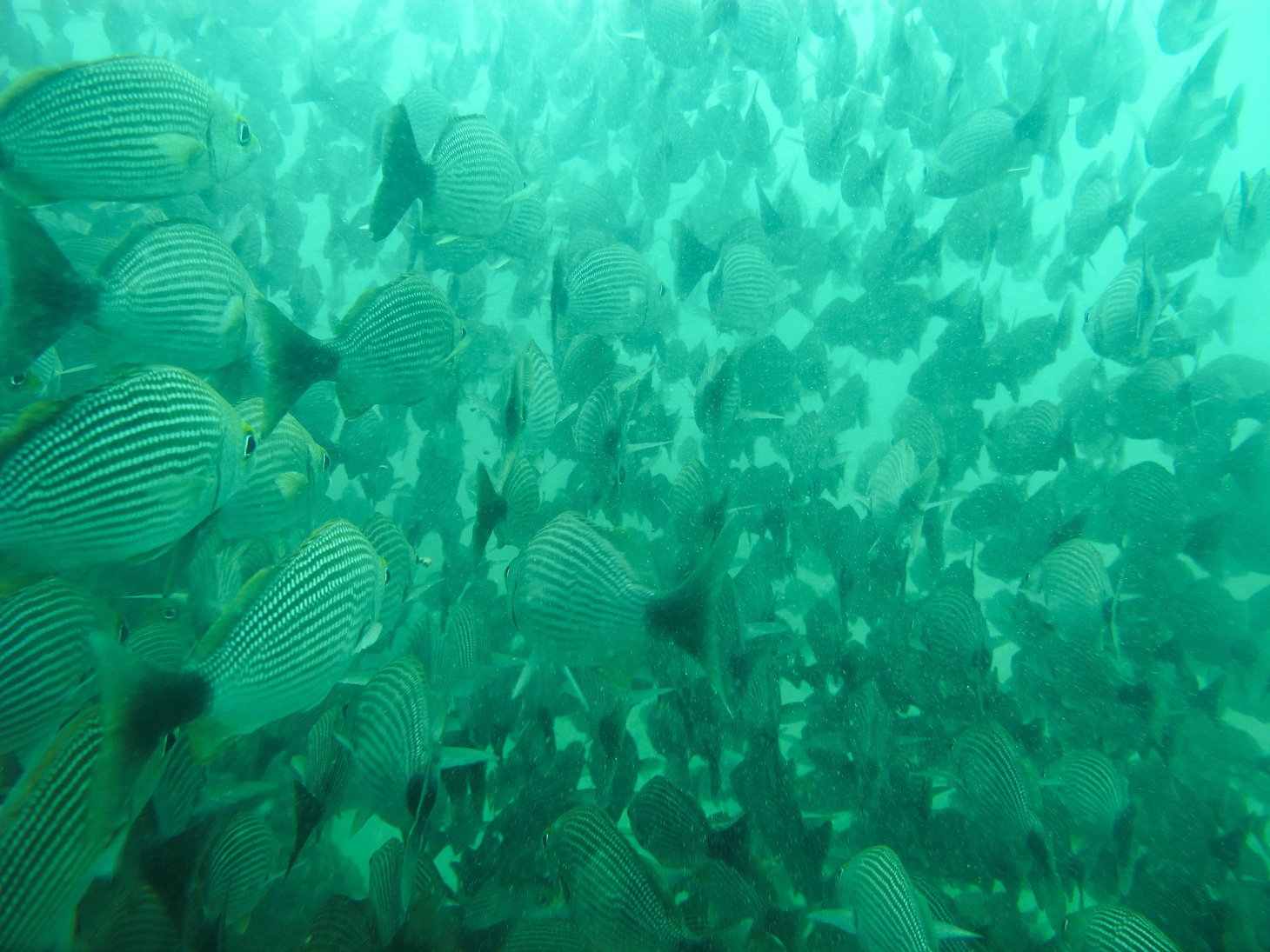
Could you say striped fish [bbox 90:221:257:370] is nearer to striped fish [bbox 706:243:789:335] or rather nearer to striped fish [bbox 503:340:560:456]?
striped fish [bbox 503:340:560:456]

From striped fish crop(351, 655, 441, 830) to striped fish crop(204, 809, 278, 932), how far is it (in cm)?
65

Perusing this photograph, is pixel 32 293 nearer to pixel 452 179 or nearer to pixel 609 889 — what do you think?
pixel 452 179

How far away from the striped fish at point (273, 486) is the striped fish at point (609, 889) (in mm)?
2169

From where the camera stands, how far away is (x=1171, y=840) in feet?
12.7

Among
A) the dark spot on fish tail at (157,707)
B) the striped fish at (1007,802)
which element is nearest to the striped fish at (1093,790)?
the striped fish at (1007,802)

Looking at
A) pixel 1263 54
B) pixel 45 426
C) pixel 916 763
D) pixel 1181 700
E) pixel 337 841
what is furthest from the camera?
pixel 1263 54

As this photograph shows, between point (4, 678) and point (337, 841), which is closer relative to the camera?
point (4, 678)

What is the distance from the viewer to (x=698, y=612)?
2211mm

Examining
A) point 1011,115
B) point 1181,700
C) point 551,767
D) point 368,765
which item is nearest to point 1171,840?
point 1181,700

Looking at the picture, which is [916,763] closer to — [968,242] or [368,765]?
[368,765]

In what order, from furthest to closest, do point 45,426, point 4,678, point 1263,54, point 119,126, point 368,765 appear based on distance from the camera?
point 1263,54 < point 119,126 < point 368,765 < point 4,678 < point 45,426

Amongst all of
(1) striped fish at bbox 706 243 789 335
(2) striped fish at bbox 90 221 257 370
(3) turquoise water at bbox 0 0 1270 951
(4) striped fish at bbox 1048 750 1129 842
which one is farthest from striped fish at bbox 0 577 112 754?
(4) striped fish at bbox 1048 750 1129 842

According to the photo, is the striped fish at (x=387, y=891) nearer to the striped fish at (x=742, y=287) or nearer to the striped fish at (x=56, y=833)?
the striped fish at (x=56, y=833)

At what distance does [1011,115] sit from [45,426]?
757cm
